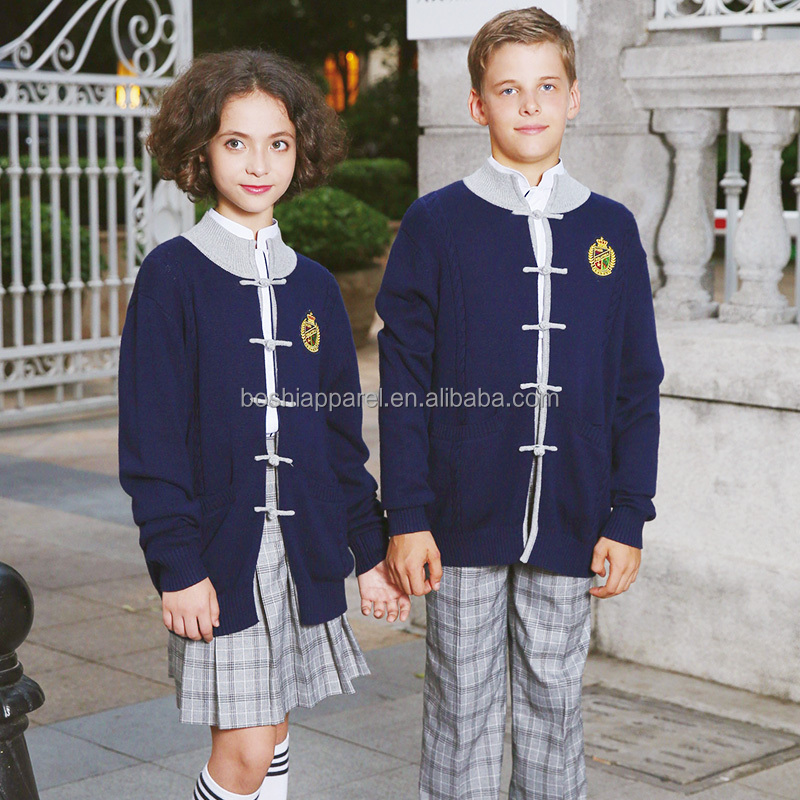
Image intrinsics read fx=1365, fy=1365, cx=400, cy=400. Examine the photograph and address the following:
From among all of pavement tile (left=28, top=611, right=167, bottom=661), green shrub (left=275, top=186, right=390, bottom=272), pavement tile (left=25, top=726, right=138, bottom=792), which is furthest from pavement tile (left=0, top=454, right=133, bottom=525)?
green shrub (left=275, top=186, right=390, bottom=272)

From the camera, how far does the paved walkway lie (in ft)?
11.2

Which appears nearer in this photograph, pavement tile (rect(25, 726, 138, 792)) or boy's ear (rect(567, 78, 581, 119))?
boy's ear (rect(567, 78, 581, 119))

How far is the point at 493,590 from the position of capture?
8.79ft

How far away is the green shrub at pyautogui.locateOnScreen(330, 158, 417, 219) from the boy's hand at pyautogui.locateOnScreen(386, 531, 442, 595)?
48.0 feet

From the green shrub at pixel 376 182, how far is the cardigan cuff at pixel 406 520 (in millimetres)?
14606

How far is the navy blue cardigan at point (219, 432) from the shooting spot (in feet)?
7.75

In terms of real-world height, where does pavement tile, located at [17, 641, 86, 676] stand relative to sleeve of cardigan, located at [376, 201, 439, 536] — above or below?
below

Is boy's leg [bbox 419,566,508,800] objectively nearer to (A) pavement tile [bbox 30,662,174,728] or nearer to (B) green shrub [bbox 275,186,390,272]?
(A) pavement tile [bbox 30,662,174,728]

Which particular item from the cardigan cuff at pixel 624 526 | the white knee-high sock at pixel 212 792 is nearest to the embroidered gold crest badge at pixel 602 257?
the cardigan cuff at pixel 624 526

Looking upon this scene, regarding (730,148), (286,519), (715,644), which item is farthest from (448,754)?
(730,148)

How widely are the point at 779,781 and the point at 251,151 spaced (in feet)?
6.85

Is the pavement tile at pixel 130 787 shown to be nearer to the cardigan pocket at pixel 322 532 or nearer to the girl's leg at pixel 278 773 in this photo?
the girl's leg at pixel 278 773

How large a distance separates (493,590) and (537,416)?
36 cm

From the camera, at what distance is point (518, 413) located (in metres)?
2.61
